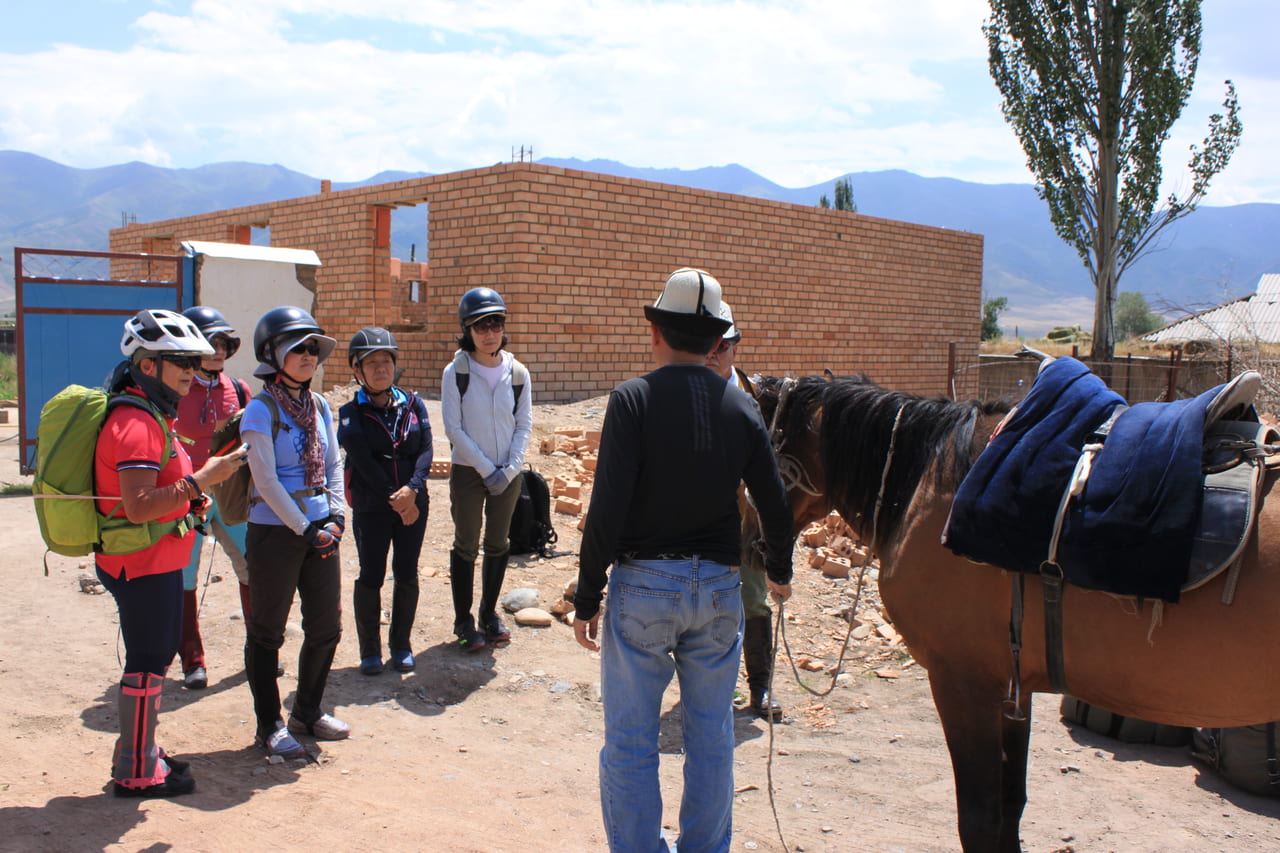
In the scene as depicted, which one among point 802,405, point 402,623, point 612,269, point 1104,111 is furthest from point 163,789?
point 1104,111

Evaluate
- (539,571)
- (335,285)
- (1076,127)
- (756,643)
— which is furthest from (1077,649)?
(1076,127)

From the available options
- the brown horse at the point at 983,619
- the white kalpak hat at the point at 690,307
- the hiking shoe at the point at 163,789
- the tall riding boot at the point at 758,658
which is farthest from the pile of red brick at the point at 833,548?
the hiking shoe at the point at 163,789

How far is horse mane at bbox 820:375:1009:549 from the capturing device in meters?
2.97

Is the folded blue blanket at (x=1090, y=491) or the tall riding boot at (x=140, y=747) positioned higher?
the folded blue blanket at (x=1090, y=491)

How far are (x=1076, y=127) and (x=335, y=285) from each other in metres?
16.6

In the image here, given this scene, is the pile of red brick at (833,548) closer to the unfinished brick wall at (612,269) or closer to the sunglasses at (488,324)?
the sunglasses at (488,324)

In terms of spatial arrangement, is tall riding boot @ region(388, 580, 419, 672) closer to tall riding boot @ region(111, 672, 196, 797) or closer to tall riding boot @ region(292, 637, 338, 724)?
tall riding boot @ region(292, 637, 338, 724)

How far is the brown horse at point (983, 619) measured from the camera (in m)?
2.32

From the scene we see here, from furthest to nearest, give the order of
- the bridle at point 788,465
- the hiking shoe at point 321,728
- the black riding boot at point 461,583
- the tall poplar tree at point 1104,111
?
the tall poplar tree at point 1104,111 < the black riding boot at point 461,583 < the hiking shoe at point 321,728 < the bridle at point 788,465

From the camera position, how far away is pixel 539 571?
21.6 ft

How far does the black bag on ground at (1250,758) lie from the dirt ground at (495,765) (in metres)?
0.06

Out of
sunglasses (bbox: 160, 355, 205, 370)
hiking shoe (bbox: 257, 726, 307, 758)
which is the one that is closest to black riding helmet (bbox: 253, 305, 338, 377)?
sunglasses (bbox: 160, 355, 205, 370)

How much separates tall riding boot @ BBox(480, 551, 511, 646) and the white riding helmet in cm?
235

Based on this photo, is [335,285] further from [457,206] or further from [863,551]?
[863,551]
